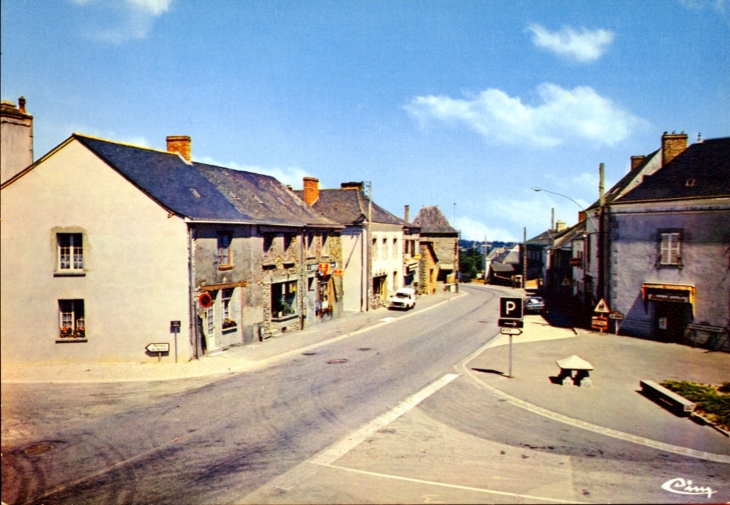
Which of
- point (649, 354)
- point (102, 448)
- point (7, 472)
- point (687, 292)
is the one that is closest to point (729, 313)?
point (687, 292)

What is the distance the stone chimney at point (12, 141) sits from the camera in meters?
3.22

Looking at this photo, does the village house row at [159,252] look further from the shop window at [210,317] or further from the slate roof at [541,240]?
the slate roof at [541,240]

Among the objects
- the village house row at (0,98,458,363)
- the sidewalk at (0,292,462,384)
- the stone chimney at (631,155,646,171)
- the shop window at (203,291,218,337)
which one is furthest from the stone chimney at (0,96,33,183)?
the stone chimney at (631,155,646,171)

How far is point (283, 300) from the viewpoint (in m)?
26.0

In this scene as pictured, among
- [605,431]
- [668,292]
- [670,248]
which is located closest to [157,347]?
[605,431]

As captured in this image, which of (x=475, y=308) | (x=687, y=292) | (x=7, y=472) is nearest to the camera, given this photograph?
(x=7, y=472)

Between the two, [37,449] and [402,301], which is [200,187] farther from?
[402,301]

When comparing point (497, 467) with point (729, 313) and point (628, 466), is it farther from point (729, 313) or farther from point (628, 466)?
point (729, 313)

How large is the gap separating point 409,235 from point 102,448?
3885 centimetres

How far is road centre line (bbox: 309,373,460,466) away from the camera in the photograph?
998 cm

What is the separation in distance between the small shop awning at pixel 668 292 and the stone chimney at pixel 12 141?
25.3 metres

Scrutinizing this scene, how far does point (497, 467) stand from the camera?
31.2 feet

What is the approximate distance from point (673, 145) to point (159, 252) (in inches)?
1008

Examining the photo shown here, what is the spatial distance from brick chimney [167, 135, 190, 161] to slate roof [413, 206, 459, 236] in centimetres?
3887
